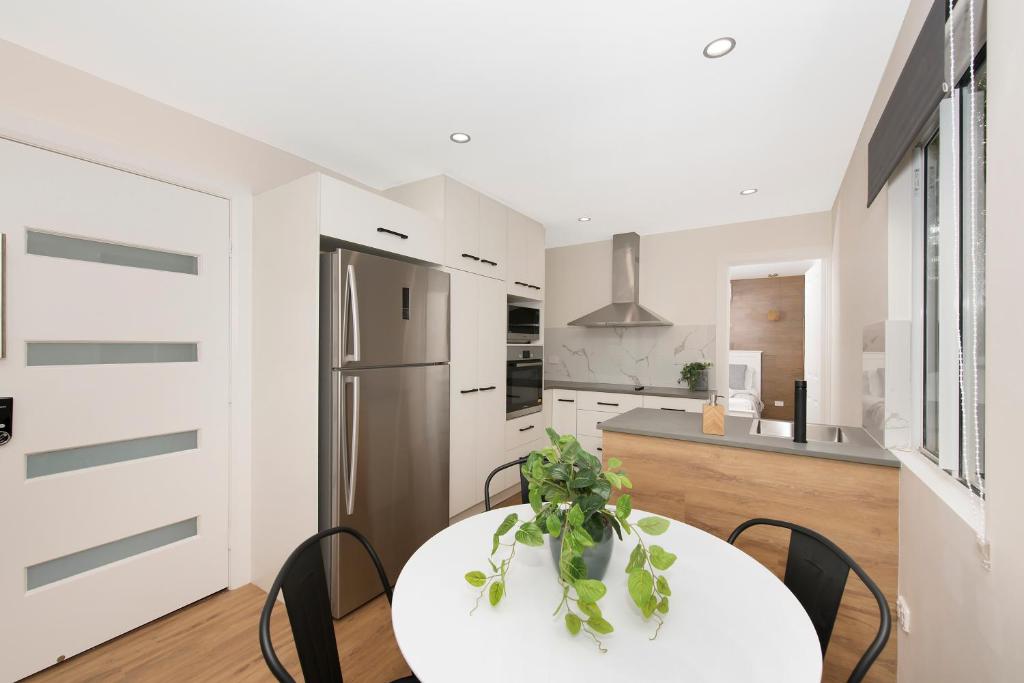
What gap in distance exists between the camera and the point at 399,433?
2342 millimetres

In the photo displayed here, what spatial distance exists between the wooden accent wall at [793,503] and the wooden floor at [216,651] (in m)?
1.39

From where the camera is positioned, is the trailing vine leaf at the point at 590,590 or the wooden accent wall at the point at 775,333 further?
the wooden accent wall at the point at 775,333

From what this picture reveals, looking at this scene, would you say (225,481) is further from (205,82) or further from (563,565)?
(563,565)

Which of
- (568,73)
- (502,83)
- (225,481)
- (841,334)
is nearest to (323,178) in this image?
(502,83)

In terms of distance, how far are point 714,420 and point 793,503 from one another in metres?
0.42

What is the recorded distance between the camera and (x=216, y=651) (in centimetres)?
183

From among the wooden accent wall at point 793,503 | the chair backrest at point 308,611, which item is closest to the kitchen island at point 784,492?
the wooden accent wall at point 793,503

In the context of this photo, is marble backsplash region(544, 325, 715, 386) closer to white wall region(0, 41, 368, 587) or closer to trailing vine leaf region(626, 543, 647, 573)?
white wall region(0, 41, 368, 587)

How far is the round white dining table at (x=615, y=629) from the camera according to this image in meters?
0.77

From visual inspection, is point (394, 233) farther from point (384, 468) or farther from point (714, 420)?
point (714, 420)

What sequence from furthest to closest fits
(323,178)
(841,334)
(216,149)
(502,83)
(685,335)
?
(685,335) < (841,334) < (216,149) < (323,178) < (502,83)

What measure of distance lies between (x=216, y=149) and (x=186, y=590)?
2.27 metres

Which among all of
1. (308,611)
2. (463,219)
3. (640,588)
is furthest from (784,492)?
(463,219)

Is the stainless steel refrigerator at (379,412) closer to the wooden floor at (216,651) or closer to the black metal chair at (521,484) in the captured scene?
the wooden floor at (216,651)
